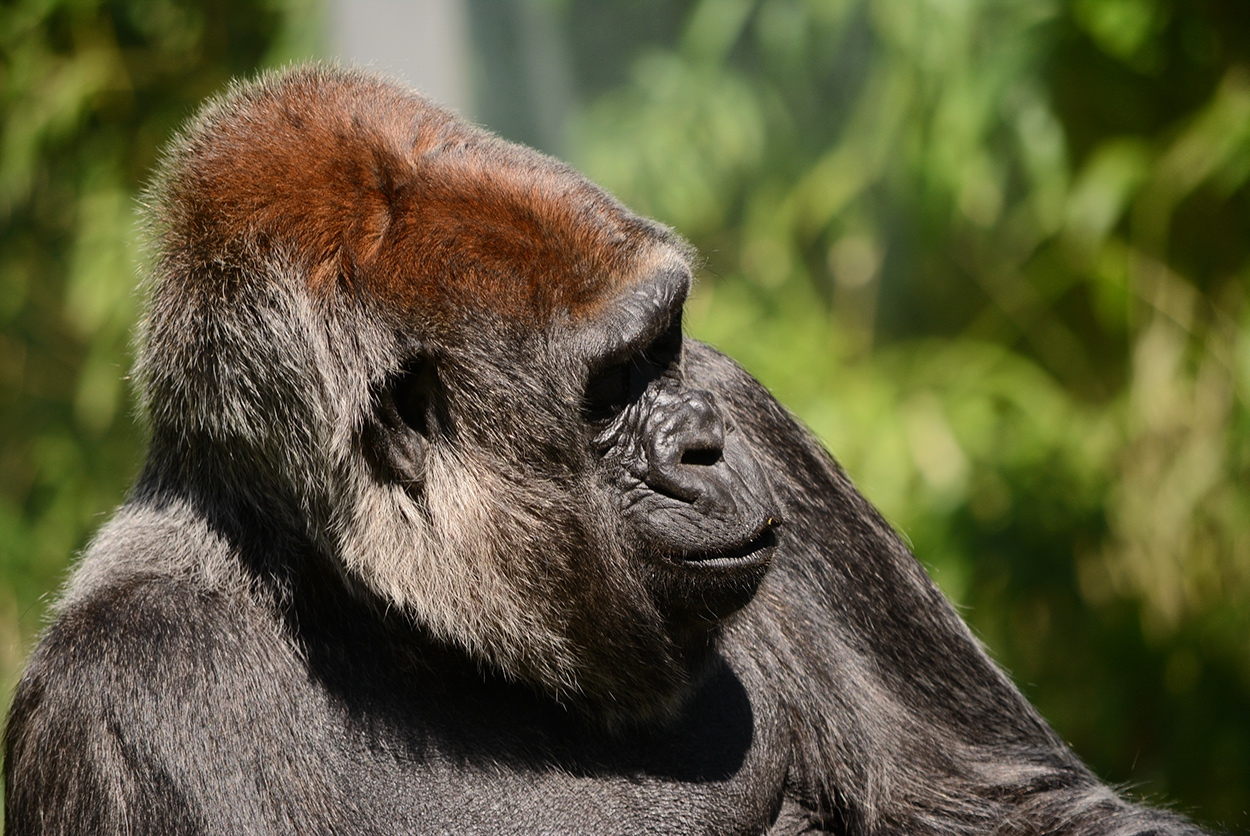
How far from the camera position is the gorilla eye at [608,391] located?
8.75ft

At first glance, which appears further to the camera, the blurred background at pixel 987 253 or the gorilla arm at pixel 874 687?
the blurred background at pixel 987 253

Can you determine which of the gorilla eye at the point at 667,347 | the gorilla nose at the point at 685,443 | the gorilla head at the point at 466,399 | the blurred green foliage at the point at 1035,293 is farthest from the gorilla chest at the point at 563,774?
the blurred green foliage at the point at 1035,293

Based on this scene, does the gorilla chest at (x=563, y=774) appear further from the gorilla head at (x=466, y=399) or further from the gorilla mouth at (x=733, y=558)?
the gorilla mouth at (x=733, y=558)

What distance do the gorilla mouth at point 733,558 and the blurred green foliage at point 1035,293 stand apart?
3.77 metres

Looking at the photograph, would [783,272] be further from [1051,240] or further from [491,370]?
[491,370]

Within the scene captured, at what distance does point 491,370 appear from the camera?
259cm

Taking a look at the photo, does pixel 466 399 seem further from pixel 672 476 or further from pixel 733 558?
pixel 733 558

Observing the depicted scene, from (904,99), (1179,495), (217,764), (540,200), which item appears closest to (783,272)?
(904,99)

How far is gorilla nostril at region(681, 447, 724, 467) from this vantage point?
266 centimetres

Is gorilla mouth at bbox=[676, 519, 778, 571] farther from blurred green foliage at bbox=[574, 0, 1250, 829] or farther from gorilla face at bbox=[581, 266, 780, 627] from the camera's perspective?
blurred green foliage at bbox=[574, 0, 1250, 829]

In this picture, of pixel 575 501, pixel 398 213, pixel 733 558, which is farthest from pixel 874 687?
pixel 398 213

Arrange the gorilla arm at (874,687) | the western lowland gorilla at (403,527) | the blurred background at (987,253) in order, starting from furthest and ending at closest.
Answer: the blurred background at (987,253)
the gorilla arm at (874,687)
the western lowland gorilla at (403,527)

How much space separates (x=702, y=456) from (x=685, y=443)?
6 cm

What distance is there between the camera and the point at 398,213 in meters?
2.60
